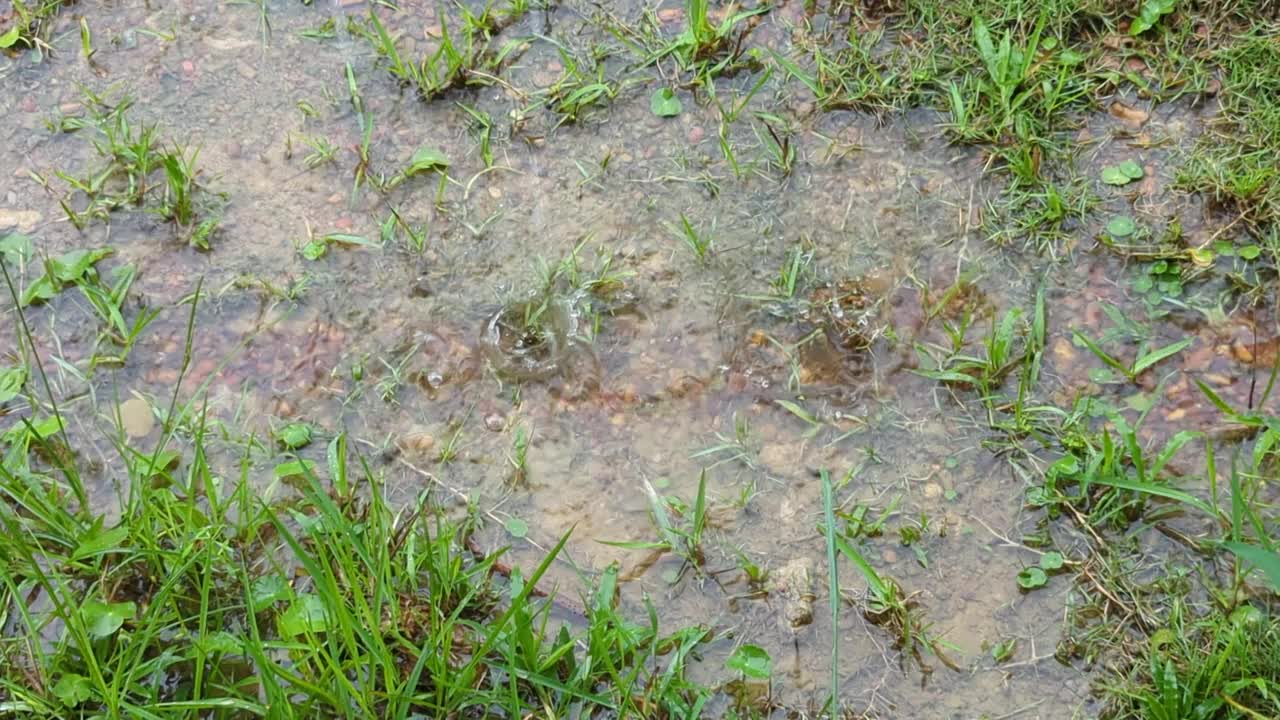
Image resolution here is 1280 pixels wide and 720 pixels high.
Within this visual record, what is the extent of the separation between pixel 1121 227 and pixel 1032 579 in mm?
934

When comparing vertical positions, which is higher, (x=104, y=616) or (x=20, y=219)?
(x=20, y=219)

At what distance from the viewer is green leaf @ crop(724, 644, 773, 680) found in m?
2.16

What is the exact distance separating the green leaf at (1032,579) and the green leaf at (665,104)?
4.71 feet

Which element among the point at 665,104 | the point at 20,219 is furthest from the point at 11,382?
the point at 665,104

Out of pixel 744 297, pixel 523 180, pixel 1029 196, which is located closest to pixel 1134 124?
pixel 1029 196

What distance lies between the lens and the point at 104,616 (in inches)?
85.0

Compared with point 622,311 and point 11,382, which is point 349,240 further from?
point 11,382

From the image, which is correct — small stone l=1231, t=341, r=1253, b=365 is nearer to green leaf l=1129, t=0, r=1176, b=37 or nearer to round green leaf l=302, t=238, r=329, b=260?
green leaf l=1129, t=0, r=1176, b=37

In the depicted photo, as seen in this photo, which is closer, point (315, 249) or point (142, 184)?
point (315, 249)

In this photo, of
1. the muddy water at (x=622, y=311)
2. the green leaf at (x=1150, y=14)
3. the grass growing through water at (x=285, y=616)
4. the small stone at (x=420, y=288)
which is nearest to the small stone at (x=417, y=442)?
the muddy water at (x=622, y=311)

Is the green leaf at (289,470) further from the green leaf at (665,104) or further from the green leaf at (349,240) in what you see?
the green leaf at (665,104)

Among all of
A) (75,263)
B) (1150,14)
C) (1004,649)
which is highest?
(1150,14)

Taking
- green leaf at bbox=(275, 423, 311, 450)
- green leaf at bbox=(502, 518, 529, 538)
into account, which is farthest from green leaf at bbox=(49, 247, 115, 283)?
green leaf at bbox=(502, 518, 529, 538)

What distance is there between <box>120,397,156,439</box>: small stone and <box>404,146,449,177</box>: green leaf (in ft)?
2.73
